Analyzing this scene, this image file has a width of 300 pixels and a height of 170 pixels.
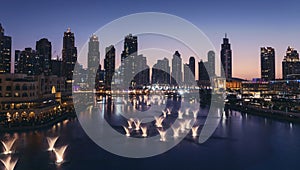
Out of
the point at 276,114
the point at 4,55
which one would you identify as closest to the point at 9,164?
the point at 276,114

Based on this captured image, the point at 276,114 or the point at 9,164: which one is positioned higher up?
the point at 276,114

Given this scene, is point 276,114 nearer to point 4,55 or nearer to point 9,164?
point 9,164

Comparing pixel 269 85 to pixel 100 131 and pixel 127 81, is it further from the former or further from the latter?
pixel 127 81

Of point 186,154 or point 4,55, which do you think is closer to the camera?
point 186,154

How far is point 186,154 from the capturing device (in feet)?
42.8

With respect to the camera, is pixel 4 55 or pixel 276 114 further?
pixel 4 55

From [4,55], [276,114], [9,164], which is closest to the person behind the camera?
[9,164]

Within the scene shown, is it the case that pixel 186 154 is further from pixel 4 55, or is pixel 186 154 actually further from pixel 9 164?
pixel 4 55

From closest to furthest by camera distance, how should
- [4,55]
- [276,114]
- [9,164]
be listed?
[9,164] < [276,114] < [4,55]

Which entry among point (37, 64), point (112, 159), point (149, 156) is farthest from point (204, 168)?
point (37, 64)

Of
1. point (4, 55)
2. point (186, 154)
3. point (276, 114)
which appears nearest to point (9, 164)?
point (186, 154)

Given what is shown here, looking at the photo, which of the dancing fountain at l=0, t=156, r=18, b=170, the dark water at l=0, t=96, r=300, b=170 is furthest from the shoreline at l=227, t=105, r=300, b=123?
the dancing fountain at l=0, t=156, r=18, b=170

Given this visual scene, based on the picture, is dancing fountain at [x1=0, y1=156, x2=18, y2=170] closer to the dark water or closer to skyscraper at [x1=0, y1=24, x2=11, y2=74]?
the dark water

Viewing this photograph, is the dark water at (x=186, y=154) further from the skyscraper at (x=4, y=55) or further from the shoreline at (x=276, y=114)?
the skyscraper at (x=4, y=55)
